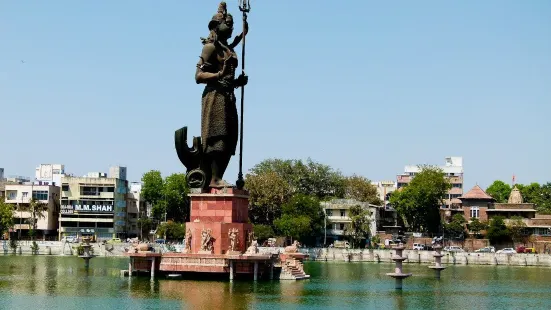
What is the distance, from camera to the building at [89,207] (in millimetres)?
124062

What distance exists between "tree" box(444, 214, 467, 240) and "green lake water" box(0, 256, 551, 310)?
58.9 metres

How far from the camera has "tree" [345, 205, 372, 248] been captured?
116438mm

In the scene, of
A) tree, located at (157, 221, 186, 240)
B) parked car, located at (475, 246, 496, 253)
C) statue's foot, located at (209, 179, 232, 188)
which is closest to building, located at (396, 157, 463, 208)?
parked car, located at (475, 246, 496, 253)

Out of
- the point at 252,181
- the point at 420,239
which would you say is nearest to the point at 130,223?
the point at 252,181

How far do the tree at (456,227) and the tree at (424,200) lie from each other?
1.52m

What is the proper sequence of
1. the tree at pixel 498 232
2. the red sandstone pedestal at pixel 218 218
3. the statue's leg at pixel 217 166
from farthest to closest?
the tree at pixel 498 232 → the statue's leg at pixel 217 166 → the red sandstone pedestal at pixel 218 218

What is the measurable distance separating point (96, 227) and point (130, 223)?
31.1ft

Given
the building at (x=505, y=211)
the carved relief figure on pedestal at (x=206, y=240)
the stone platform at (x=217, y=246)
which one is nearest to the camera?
the stone platform at (x=217, y=246)

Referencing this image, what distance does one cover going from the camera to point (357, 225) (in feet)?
383

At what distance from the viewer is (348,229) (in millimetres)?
119375

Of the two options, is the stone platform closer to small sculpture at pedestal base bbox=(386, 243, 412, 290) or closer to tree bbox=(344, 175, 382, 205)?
small sculpture at pedestal base bbox=(386, 243, 412, 290)

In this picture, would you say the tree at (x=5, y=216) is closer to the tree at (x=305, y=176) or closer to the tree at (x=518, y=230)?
the tree at (x=305, y=176)

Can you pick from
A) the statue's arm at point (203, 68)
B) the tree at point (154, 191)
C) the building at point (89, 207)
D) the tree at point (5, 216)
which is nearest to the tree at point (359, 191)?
the tree at point (154, 191)

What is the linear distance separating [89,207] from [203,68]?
246ft
